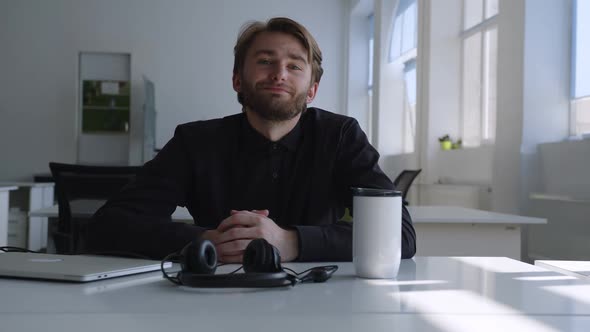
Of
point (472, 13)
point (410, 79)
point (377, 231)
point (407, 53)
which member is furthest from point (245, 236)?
point (410, 79)

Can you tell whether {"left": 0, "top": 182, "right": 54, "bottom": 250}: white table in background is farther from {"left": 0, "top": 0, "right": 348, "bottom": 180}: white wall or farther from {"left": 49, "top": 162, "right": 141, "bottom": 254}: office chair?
{"left": 0, "top": 0, "right": 348, "bottom": 180}: white wall

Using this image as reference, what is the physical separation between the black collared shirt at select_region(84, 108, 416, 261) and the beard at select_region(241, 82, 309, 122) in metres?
0.07

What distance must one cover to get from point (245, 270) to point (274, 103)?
81 cm

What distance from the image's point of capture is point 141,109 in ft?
34.9

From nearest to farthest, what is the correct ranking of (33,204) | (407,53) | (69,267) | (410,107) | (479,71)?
(69,267)
(33,204)
(479,71)
(407,53)
(410,107)

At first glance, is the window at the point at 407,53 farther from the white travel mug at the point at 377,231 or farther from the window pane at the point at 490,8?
the white travel mug at the point at 377,231

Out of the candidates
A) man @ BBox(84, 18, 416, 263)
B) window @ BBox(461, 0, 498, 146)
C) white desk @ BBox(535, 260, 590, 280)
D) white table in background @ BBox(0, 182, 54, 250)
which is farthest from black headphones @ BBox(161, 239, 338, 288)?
white table in background @ BBox(0, 182, 54, 250)

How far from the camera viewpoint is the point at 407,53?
29.1 ft

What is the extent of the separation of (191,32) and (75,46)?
1.87 meters

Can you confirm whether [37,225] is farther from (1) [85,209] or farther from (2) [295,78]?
(2) [295,78]

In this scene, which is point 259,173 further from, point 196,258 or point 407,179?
point 407,179

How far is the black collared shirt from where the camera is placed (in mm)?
1886

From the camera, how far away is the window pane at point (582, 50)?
4.97 m

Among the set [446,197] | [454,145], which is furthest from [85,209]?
[454,145]
